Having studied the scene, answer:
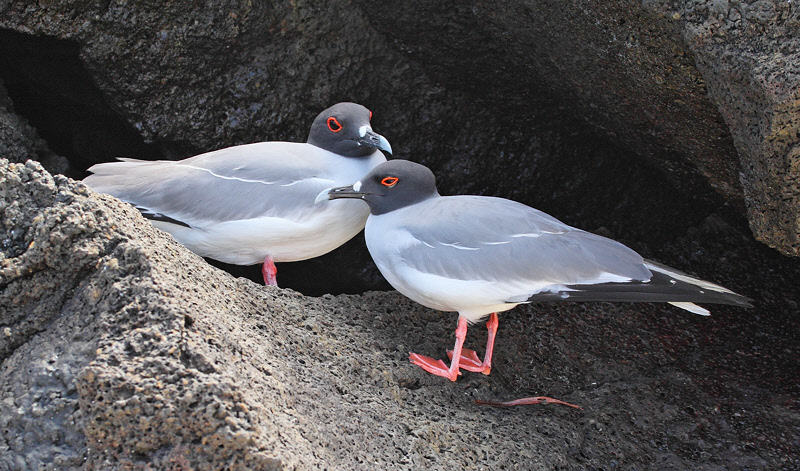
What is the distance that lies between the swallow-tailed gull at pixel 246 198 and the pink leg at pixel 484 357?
893 millimetres

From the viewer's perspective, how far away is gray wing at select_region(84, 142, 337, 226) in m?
3.74

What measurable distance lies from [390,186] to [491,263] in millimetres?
687

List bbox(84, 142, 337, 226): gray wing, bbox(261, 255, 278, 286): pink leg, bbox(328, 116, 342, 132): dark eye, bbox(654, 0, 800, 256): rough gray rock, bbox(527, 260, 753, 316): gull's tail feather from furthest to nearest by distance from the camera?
bbox(328, 116, 342, 132): dark eye
bbox(261, 255, 278, 286): pink leg
bbox(84, 142, 337, 226): gray wing
bbox(527, 260, 753, 316): gull's tail feather
bbox(654, 0, 800, 256): rough gray rock

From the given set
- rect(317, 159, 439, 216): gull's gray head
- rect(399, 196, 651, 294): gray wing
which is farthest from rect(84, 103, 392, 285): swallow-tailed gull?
rect(399, 196, 651, 294): gray wing

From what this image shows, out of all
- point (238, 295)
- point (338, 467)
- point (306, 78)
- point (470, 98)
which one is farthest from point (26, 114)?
point (338, 467)

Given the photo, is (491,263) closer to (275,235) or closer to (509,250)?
(509,250)

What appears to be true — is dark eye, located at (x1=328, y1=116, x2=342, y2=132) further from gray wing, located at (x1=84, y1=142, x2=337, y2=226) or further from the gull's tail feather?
the gull's tail feather

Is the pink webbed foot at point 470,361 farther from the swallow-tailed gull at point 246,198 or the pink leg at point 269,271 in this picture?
the pink leg at point 269,271

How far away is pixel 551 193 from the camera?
477cm

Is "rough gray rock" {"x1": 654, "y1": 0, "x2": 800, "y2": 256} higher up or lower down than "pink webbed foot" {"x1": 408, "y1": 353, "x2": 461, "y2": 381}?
higher up

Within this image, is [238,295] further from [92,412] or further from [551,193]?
[551,193]

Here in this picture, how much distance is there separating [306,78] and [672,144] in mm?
2054

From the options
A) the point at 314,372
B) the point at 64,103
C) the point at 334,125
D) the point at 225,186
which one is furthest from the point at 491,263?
the point at 64,103

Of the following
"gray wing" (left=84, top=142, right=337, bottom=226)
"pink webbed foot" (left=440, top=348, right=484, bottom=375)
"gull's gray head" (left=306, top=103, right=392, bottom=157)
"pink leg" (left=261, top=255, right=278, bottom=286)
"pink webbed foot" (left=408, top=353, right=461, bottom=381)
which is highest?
"gull's gray head" (left=306, top=103, right=392, bottom=157)
